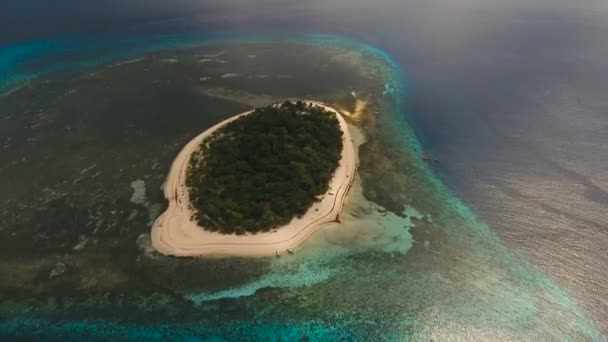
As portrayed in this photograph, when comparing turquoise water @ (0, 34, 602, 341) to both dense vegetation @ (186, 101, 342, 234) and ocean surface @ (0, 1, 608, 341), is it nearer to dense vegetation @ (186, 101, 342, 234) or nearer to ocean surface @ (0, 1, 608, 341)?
ocean surface @ (0, 1, 608, 341)

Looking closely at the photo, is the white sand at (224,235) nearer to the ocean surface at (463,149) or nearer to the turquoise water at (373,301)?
the turquoise water at (373,301)

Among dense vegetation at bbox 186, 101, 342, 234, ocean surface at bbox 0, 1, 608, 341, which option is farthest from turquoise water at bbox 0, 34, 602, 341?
dense vegetation at bbox 186, 101, 342, 234

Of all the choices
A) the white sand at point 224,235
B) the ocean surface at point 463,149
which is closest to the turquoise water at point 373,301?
the ocean surface at point 463,149

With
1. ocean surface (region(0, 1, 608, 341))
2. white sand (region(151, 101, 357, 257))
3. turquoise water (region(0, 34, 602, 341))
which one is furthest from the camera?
white sand (region(151, 101, 357, 257))

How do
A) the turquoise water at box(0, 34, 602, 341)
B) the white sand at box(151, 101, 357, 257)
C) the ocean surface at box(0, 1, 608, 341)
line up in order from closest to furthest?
the turquoise water at box(0, 34, 602, 341), the ocean surface at box(0, 1, 608, 341), the white sand at box(151, 101, 357, 257)

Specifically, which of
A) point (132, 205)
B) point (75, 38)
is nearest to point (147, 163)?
point (132, 205)

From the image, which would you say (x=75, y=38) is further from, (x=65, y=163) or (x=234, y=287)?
(x=234, y=287)
